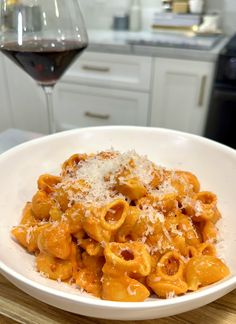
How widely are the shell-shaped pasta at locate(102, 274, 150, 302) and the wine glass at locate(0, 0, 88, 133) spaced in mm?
442

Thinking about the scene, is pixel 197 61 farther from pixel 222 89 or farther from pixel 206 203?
pixel 206 203

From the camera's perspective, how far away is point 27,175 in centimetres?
68

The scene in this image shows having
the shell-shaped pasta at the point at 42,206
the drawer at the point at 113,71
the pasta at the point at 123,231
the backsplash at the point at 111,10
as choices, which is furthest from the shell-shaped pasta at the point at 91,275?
the backsplash at the point at 111,10

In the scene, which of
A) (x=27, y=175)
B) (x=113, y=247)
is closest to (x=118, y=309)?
(x=113, y=247)

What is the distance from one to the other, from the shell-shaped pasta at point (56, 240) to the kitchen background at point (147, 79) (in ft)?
4.18

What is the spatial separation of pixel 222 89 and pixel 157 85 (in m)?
0.34

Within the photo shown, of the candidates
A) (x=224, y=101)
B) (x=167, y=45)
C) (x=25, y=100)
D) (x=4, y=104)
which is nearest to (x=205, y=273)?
(x=224, y=101)

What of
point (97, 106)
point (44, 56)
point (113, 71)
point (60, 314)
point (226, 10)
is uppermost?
point (44, 56)

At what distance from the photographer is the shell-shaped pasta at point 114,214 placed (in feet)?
1.61

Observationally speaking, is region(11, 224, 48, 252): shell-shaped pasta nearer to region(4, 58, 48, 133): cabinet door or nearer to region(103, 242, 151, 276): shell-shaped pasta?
region(103, 242, 151, 276): shell-shaped pasta

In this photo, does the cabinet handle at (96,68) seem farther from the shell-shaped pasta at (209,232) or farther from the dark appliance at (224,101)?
the shell-shaped pasta at (209,232)

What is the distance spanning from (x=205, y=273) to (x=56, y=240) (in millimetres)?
208

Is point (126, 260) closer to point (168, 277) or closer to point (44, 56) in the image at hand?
point (168, 277)

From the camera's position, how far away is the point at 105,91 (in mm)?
1885
